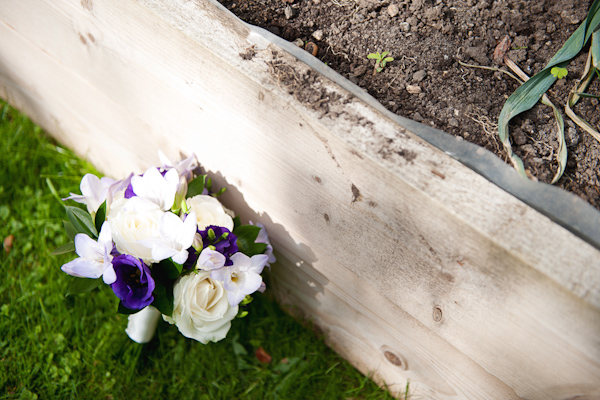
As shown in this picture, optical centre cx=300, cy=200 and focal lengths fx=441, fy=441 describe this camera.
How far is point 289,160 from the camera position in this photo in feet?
3.46

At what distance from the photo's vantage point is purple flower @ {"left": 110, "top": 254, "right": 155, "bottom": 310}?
3.37 feet

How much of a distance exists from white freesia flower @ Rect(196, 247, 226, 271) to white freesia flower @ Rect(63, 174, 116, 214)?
12.7 inches

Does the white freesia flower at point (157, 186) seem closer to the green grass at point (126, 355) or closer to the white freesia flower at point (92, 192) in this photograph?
the white freesia flower at point (92, 192)

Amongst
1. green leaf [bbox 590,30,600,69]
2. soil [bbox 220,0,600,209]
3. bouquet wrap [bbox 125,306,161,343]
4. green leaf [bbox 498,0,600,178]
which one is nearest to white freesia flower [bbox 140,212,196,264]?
bouquet wrap [bbox 125,306,161,343]

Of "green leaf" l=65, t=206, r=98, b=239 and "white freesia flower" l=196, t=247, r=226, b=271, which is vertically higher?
"white freesia flower" l=196, t=247, r=226, b=271

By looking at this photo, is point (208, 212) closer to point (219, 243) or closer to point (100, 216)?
point (219, 243)

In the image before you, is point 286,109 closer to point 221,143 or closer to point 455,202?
point 221,143

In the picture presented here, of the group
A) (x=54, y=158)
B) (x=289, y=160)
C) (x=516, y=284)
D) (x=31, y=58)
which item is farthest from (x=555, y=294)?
(x=54, y=158)

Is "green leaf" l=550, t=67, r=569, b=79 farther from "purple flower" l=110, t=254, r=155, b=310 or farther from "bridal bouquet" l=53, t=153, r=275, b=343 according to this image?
"purple flower" l=110, t=254, r=155, b=310

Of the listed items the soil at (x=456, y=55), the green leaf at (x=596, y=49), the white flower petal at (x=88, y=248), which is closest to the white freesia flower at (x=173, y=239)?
the white flower petal at (x=88, y=248)

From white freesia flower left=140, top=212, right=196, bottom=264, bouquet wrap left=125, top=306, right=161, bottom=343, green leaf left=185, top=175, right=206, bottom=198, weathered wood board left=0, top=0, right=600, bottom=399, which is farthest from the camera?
bouquet wrap left=125, top=306, right=161, bottom=343

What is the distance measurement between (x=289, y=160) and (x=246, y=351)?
2.62ft

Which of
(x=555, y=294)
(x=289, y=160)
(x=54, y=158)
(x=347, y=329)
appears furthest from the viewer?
(x=54, y=158)

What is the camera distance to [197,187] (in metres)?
1.22
